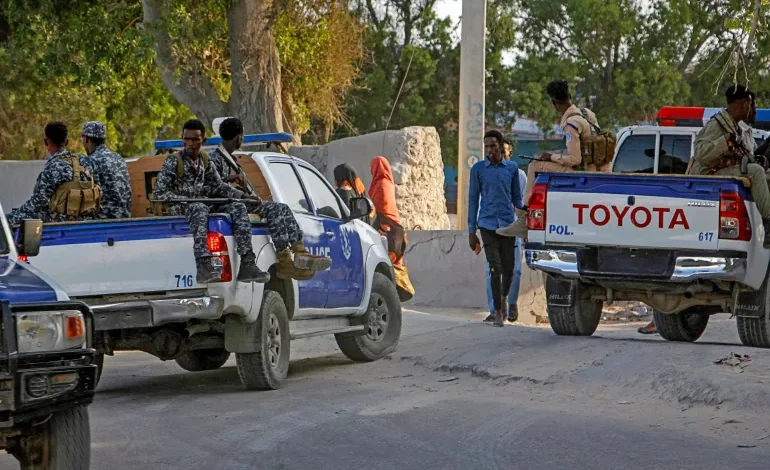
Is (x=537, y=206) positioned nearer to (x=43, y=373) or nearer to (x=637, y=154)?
(x=637, y=154)

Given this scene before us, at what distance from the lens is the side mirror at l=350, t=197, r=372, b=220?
458 inches

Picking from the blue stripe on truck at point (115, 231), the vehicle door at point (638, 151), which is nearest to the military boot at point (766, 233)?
the vehicle door at point (638, 151)

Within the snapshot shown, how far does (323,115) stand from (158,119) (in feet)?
38.0

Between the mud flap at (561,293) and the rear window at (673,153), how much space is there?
2.55 metres

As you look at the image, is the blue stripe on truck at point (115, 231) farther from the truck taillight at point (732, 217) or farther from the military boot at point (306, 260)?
the truck taillight at point (732, 217)

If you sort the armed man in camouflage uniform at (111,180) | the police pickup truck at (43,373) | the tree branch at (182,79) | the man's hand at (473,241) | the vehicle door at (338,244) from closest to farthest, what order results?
the police pickup truck at (43,373) → the armed man in camouflage uniform at (111,180) → the vehicle door at (338,244) → the man's hand at (473,241) → the tree branch at (182,79)

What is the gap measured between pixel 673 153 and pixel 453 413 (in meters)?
6.08

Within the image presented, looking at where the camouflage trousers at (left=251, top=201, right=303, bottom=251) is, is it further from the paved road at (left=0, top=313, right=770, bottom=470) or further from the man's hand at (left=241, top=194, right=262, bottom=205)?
the paved road at (left=0, top=313, right=770, bottom=470)

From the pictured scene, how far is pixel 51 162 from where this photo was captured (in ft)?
33.3

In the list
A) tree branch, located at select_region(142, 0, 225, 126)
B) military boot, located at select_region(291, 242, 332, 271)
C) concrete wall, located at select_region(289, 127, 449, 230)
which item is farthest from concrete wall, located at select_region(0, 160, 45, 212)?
military boot, located at select_region(291, 242, 332, 271)

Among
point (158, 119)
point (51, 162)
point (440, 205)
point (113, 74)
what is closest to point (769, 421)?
point (51, 162)

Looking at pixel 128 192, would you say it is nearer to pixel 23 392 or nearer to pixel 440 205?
pixel 23 392

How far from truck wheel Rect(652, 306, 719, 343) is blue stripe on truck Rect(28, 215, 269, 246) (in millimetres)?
5035

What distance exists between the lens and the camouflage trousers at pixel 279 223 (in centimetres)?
1005
